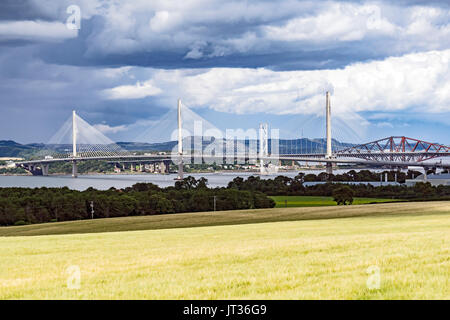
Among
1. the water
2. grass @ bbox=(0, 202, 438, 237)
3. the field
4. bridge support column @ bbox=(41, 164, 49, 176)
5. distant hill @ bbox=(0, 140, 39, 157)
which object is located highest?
distant hill @ bbox=(0, 140, 39, 157)

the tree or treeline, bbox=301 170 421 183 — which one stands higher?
treeline, bbox=301 170 421 183

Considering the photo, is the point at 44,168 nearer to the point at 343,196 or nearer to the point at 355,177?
the point at 355,177

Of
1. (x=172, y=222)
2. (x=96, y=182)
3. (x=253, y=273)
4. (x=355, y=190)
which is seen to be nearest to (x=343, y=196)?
(x=355, y=190)

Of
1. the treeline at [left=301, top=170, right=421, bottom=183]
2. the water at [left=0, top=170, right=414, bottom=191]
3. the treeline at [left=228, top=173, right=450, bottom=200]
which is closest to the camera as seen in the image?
the treeline at [left=228, top=173, right=450, bottom=200]

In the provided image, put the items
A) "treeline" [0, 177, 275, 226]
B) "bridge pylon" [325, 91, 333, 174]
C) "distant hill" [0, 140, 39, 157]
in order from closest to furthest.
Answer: "treeline" [0, 177, 275, 226]
"bridge pylon" [325, 91, 333, 174]
"distant hill" [0, 140, 39, 157]

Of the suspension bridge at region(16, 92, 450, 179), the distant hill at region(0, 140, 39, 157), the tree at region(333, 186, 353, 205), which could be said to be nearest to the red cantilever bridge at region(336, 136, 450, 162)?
the suspension bridge at region(16, 92, 450, 179)

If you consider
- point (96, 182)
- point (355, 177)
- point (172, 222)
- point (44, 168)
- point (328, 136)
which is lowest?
point (172, 222)

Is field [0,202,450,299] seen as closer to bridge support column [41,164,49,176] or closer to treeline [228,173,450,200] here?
treeline [228,173,450,200]

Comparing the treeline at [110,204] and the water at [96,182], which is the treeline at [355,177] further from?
the treeline at [110,204]

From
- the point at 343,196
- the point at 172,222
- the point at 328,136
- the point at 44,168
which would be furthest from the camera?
the point at 44,168
